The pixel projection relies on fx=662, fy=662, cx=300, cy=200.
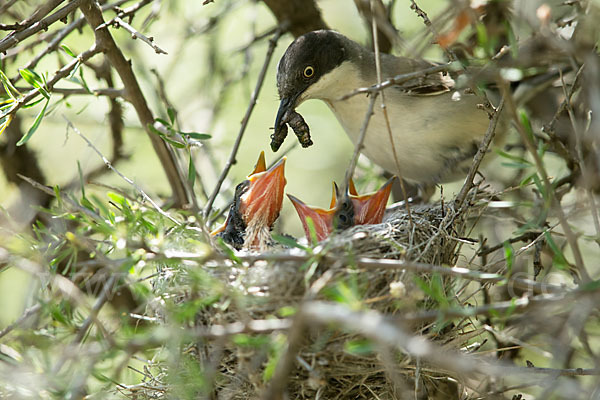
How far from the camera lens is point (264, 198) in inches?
138

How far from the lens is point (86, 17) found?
3.02m

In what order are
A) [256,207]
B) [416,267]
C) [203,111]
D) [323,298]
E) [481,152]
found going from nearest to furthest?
[416,267], [323,298], [481,152], [256,207], [203,111]

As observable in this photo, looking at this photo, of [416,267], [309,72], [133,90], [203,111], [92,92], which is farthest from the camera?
[203,111]

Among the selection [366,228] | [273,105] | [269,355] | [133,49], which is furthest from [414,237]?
[273,105]

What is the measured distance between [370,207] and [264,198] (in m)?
0.56

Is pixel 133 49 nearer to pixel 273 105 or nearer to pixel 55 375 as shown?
pixel 273 105

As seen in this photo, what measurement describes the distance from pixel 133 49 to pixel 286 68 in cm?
164

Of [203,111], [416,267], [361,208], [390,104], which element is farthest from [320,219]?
[203,111]

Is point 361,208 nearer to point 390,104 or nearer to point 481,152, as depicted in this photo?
point 390,104

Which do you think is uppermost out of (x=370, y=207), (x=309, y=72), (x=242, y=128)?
(x=309, y=72)

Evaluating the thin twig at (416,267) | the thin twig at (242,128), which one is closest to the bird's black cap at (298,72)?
the thin twig at (242,128)

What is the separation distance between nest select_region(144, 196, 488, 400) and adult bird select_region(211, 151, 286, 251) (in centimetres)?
84

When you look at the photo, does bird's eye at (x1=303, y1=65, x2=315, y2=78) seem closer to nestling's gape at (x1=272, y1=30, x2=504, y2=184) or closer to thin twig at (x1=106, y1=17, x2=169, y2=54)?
nestling's gape at (x1=272, y1=30, x2=504, y2=184)

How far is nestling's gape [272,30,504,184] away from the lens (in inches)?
141
